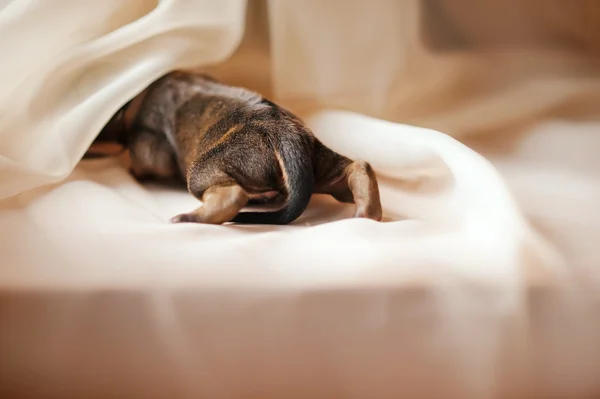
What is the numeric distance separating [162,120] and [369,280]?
706 mm

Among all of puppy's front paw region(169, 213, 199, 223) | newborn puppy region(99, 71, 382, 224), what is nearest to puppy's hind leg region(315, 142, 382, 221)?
Result: newborn puppy region(99, 71, 382, 224)

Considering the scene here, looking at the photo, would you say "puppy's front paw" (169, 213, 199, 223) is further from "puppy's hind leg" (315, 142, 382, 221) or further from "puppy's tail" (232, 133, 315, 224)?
"puppy's hind leg" (315, 142, 382, 221)

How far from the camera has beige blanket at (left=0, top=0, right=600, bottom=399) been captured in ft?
2.61

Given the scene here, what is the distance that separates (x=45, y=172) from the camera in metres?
1.03

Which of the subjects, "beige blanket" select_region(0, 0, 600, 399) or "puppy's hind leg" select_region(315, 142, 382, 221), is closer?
"beige blanket" select_region(0, 0, 600, 399)

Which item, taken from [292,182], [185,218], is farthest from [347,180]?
[185,218]

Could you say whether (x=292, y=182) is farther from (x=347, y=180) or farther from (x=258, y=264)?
(x=258, y=264)

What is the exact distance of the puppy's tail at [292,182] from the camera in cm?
101

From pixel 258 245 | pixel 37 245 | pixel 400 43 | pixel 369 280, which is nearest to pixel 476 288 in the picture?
pixel 369 280

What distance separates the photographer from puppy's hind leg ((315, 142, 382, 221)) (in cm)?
102

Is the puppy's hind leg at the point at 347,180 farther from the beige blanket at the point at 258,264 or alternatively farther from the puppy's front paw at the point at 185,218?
the puppy's front paw at the point at 185,218

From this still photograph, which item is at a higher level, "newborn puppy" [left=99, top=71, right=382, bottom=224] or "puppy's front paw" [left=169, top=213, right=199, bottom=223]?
"newborn puppy" [left=99, top=71, right=382, bottom=224]

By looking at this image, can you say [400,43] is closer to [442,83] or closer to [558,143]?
[442,83]

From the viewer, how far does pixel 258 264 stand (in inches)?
33.0
